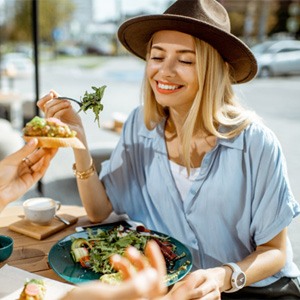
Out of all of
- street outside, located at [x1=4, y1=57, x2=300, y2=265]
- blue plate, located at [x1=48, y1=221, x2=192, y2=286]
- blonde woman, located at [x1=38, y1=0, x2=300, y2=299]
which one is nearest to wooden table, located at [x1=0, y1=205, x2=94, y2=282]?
blue plate, located at [x1=48, y1=221, x2=192, y2=286]

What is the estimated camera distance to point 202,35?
191 centimetres

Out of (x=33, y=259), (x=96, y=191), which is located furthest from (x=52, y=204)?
(x=33, y=259)

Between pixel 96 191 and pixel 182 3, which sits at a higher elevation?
pixel 182 3

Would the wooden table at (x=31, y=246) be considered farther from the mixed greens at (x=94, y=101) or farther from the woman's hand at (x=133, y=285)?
the woman's hand at (x=133, y=285)

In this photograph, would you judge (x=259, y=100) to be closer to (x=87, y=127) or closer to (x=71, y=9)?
(x=87, y=127)

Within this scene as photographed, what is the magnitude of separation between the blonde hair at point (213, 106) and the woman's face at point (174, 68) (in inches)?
1.3

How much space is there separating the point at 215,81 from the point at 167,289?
971 mm

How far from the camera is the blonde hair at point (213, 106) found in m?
1.94

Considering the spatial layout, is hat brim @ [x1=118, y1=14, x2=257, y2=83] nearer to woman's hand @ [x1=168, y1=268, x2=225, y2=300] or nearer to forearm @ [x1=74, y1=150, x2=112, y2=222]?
forearm @ [x1=74, y1=150, x2=112, y2=222]

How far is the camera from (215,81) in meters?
1.97

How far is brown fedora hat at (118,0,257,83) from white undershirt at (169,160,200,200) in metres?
0.54

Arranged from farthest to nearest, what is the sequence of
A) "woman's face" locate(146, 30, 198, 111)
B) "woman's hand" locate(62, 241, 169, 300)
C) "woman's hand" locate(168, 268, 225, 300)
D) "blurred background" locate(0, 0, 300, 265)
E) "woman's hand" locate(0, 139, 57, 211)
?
1. "blurred background" locate(0, 0, 300, 265)
2. "woman's face" locate(146, 30, 198, 111)
3. "woman's hand" locate(0, 139, 57, 211)
4. "woman's hand" locate(168, 268, 225, 300)
5. "woman's hand" locate(62, 241, 169, 300)

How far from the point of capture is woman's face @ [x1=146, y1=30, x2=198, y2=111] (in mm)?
1922

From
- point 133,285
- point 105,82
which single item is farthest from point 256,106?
point 133,285
